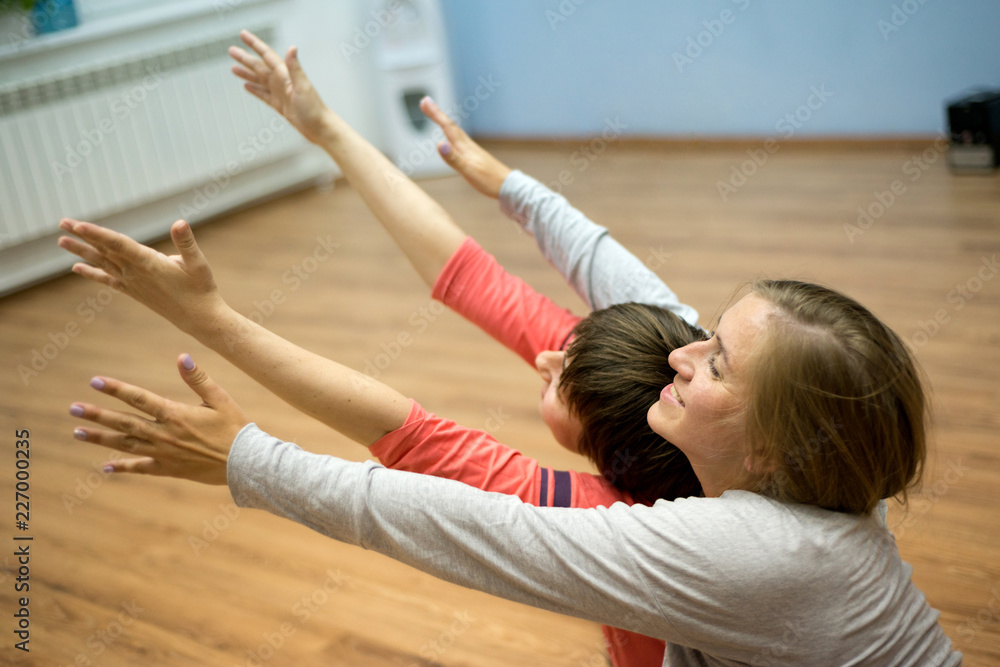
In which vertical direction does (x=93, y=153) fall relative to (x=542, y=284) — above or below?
above

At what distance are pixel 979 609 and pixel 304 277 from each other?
2619 millimetres

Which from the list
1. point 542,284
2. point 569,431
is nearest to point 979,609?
point 569,431

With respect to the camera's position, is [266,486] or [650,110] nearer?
[266,486]

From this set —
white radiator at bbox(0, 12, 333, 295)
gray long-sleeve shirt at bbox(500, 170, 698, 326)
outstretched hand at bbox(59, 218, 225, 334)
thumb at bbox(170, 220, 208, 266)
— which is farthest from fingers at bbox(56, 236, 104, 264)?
white radiator at bbox(0, 12, 333, 295)

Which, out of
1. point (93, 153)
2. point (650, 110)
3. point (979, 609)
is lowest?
point (979, 609)

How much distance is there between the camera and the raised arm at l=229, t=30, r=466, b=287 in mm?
1493

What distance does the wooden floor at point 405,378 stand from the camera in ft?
5.44

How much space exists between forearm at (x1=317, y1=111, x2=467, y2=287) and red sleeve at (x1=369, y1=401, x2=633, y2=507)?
41 cm

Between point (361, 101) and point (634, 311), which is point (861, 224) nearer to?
point (634, 311)

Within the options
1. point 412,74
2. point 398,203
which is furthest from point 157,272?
point 412,74

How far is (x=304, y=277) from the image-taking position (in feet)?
11.4

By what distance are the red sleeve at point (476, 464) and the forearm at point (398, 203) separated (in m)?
0.41

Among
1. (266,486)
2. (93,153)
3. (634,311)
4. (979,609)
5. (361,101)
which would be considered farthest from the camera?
(361,101)

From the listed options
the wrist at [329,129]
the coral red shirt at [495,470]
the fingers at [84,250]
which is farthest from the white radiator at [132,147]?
the coral red shirt at [495,470]
